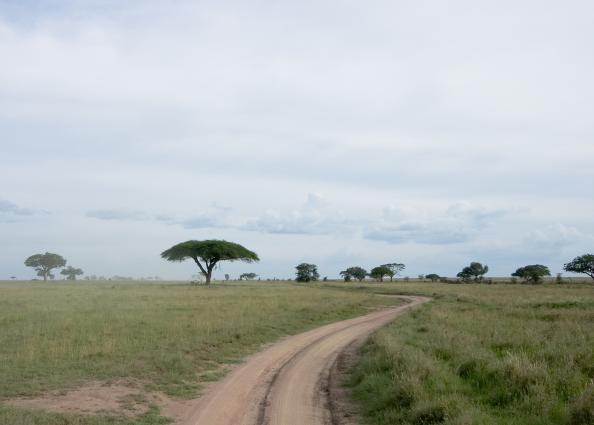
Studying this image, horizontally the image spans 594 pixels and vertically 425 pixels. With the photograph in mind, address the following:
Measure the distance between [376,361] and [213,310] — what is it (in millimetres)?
17889

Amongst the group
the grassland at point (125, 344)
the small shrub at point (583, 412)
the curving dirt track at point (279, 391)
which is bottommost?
the curving dirt track at point (279, 391)

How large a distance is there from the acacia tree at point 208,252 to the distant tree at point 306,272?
143 feet

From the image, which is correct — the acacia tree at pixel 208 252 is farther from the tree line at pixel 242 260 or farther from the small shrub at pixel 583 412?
the small shrub at pixel 583 412

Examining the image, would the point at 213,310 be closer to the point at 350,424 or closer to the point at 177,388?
the point at 177,388

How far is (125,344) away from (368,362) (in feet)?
28.2

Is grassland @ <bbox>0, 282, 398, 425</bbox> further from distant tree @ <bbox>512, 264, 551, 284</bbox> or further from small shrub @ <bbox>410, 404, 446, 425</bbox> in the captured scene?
distant tree @ <bbox>512, 264, 551, 284</bbox>

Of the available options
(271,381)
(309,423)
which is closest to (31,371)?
(271,381)

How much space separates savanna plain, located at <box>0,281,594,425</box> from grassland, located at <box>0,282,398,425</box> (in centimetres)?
5

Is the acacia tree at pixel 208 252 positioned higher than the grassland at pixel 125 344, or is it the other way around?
the acacia tree at pixel 208 252

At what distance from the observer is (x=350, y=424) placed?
32.7 feet

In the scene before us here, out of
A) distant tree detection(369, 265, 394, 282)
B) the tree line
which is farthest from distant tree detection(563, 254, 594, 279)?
distant tree detection(369, 265, 394, 282)

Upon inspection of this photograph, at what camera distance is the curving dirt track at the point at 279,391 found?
10.1 m

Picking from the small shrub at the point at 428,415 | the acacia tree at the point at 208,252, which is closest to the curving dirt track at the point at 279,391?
the small shrub at the point at 428,415

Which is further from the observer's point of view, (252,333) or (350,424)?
(252,333)
